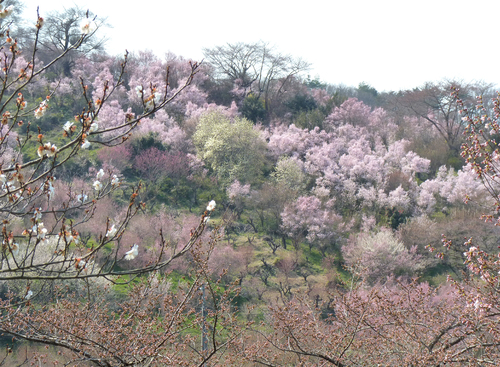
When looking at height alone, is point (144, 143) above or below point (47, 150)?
below

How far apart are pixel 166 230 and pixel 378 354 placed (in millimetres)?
12085

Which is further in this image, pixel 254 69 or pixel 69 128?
pixel 254 69

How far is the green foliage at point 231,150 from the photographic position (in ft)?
70.1

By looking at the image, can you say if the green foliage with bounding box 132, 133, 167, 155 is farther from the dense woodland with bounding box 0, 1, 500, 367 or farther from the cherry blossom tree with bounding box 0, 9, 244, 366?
the cherry blossom tree with bounding box 0, 9, 244, 366

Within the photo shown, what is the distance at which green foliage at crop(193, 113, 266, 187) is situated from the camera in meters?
21.4

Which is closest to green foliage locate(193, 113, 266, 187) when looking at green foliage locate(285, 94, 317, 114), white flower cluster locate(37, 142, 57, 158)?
green foliage locate(285, 94, 317, 114)

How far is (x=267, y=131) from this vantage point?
2595 centimetres

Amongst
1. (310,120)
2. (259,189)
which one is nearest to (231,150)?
(259,189)

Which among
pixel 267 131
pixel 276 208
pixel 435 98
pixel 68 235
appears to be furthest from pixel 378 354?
pixel 435 98

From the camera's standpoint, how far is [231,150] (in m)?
22.2

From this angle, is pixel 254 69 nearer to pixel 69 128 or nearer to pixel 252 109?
pixel 252 109

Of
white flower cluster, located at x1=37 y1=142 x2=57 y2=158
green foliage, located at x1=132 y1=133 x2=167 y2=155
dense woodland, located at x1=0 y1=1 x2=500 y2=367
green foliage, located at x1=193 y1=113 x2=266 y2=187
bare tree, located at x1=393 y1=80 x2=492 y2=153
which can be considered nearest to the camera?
white flower cluster, located at x1=37 y1=142 x2=57 y2=158

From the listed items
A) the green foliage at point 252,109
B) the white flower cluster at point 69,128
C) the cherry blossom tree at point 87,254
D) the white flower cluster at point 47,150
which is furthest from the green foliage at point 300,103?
the white flower cluster at point 47,150

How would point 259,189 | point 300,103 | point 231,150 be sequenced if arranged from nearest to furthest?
point 259,189
point 231,150
point 300,103
